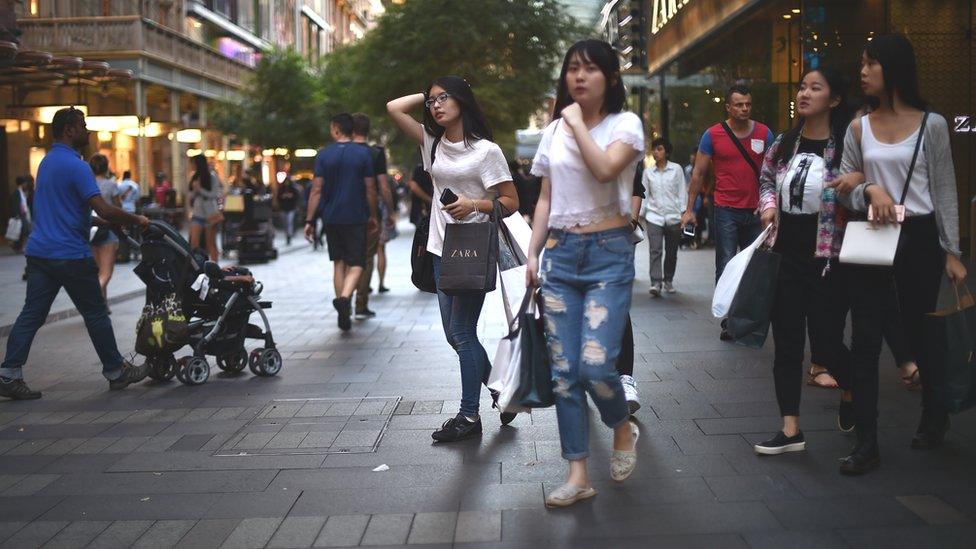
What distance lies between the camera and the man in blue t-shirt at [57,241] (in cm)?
720

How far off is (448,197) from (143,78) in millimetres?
27941

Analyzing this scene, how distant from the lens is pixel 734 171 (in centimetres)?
841

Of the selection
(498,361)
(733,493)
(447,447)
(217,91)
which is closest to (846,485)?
(733,493)

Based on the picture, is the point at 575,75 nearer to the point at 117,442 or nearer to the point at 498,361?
the point at 498,361

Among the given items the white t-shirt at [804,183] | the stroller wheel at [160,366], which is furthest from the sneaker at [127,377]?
the white t-shirt at [804,183]

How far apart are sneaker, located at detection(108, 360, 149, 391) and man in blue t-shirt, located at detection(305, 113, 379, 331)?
2732mm

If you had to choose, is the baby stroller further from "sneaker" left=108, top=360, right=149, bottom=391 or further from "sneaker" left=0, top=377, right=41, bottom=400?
"sneaker" left=0, top=377, right=41, bottom=400

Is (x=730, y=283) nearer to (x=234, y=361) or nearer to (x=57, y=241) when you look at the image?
(x=234, y=361)

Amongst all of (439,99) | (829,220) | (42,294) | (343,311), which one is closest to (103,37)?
(343,311)

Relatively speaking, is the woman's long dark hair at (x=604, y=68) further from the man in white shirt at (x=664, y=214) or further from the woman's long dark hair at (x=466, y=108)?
the man in white shirt at (x=664, y=214)

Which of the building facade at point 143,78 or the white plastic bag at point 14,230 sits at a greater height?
the building facade at point 143,78

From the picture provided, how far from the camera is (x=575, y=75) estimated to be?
4395 mm

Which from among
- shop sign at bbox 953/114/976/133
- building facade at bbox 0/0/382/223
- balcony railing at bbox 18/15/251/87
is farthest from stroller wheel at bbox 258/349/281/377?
balcony railing at bbox 18/15/251/87

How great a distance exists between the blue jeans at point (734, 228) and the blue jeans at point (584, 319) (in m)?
4.25
